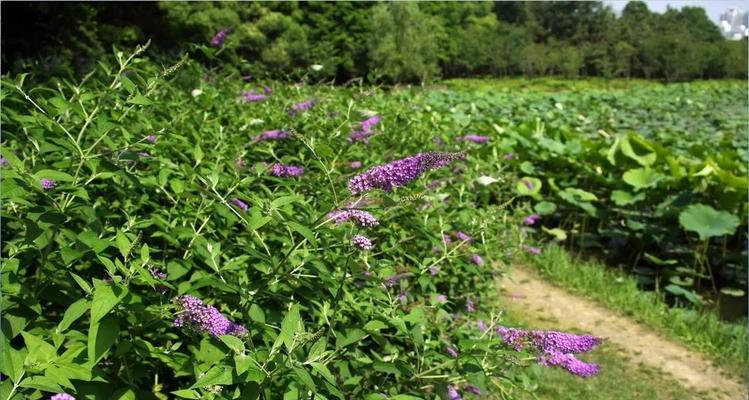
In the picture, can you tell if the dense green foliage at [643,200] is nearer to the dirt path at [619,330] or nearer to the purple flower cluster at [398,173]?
the dirt path at [619,330]

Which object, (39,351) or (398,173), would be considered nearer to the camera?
(39,351)

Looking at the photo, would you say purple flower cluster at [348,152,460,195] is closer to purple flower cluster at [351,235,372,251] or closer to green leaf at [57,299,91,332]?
purple flower cluster at [351,235,372,251]

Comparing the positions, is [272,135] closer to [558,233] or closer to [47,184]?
[47,184]

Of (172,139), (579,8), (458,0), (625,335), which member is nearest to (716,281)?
(625,335)

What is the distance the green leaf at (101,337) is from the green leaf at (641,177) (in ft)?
17.7

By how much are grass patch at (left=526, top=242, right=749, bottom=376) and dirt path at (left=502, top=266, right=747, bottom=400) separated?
9cm

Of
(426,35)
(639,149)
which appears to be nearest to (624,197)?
(639,149)

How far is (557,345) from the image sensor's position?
1.51 m

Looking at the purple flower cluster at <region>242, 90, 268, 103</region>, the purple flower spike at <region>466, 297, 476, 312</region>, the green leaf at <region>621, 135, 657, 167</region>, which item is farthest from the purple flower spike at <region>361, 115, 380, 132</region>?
the green leaf at <region>621, 135, 657, 167</region>

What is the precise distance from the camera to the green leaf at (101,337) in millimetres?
1131

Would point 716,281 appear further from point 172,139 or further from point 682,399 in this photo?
point 172,139

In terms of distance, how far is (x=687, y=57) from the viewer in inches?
1838

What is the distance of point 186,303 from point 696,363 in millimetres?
3615

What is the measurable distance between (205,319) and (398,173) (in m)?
0.45
